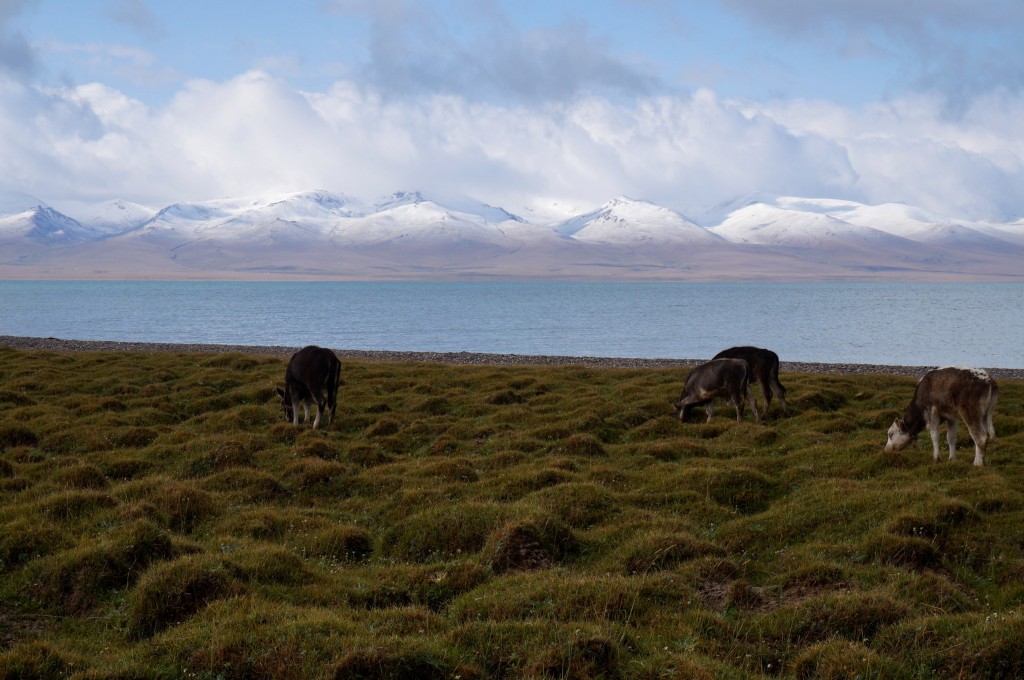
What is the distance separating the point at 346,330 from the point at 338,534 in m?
82.1

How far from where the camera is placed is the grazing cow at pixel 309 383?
21.8 meters

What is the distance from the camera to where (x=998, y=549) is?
11695 millimetres

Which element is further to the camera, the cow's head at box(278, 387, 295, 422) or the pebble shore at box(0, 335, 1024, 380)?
the pebble shore at box(0, 335, 1024, 380)

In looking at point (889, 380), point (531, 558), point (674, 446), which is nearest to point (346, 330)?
point (889, 380)

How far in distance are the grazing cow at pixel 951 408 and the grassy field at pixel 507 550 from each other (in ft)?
1.69

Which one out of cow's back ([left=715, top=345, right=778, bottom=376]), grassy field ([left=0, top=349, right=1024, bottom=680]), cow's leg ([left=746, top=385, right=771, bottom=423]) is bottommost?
grassy field ([left=0, top=349, right=1024, bottom=680])

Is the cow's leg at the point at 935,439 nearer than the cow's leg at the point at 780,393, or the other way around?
the cow's leg at the point at 935,439

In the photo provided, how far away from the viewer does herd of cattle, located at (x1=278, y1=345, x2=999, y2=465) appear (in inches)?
644

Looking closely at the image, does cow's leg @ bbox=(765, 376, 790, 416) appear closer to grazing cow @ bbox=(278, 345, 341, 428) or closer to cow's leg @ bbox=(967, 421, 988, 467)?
cow's leg @ bbox=(967, 421, 988, 467)

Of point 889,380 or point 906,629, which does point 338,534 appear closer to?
point 906,629

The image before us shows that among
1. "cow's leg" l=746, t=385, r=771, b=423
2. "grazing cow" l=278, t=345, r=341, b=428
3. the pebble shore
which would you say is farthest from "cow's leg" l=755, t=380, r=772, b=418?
the pebble shore

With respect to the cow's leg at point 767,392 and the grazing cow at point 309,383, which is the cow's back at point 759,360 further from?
the grazing cow at point 309,383

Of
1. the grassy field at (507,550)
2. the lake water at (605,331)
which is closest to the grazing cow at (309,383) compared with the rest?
the grassy field at (507,550)

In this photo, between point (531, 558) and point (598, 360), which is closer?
point (531, 558)
